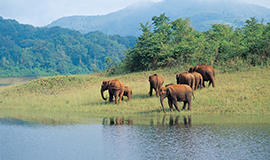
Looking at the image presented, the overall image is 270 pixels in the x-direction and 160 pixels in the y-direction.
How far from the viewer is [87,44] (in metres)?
116

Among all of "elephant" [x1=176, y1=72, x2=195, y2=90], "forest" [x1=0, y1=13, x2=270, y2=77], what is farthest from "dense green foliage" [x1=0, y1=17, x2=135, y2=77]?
"elephant" [x1=176, y1=72, x2=195, y2=90]

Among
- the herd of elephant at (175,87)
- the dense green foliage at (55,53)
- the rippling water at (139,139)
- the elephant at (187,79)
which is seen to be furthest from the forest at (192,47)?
the dense green foliage at (55,53)

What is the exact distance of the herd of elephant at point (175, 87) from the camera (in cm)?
1641

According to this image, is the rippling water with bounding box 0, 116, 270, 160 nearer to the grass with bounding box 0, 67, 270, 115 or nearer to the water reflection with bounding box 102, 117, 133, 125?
the water reflection with bounding box 102, 117, 133, 125

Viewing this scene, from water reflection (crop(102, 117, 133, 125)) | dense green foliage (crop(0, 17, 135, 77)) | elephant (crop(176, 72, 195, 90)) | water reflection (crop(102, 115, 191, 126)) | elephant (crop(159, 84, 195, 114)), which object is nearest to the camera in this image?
water reflection (crop(102, 115, 191, 126))

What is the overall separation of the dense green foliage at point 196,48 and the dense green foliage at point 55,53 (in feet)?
184

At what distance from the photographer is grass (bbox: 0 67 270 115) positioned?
17.5 metres

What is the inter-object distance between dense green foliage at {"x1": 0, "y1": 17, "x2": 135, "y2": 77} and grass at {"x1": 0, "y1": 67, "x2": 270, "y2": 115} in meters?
61.2

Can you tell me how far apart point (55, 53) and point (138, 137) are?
95.9 m

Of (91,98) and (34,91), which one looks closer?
(91,98)

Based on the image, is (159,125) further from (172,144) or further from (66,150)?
(66,150)

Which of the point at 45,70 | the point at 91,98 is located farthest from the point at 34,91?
the point at 45,70

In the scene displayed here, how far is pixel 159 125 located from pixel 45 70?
87.5 metres

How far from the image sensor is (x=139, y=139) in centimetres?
1197
